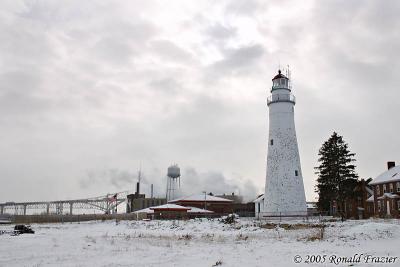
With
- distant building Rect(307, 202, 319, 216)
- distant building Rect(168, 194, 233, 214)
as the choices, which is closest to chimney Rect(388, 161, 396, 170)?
distant building Rect(307, 202, 319, 216)

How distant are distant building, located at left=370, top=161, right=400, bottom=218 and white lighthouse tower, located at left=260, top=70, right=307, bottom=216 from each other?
1234 centimetres

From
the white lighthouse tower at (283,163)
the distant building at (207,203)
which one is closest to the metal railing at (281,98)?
the white lighthouse tower at (283,163)

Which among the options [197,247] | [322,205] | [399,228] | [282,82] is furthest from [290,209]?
[197,247]

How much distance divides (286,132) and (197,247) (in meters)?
30.9

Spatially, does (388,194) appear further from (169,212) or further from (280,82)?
(169,212)

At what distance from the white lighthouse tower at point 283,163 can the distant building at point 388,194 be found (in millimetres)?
12342

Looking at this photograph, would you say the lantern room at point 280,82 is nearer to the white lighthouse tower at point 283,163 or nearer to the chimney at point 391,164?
the white lighthouse tower at point 283,163

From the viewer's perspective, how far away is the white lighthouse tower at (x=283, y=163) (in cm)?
5062

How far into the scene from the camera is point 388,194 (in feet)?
184

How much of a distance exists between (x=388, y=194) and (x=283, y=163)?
1632 centimetres

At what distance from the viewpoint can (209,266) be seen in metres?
16.5

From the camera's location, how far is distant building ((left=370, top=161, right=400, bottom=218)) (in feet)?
179

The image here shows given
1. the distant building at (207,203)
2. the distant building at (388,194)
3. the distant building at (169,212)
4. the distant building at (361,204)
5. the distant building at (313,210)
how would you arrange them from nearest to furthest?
1. the distant building at (388,194)
2. the distant building at (313,210)
3. the distant building at (169,212)
4. the distant building at (361,204)
5. the distant building at (207,203)

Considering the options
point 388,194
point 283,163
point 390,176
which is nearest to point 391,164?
point 390,176
